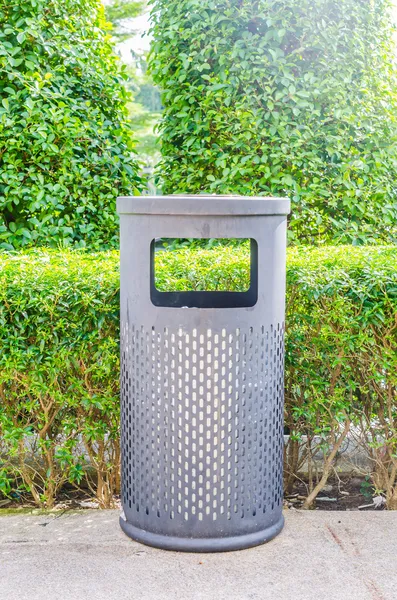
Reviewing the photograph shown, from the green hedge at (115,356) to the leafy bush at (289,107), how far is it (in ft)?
3.71

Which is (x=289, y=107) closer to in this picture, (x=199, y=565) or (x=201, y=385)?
(x=201, y=385)

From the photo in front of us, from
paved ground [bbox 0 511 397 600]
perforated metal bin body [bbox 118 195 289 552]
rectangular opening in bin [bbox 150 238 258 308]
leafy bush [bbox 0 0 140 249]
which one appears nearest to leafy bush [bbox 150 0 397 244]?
leafy bush [bbox 0 0 140 249]

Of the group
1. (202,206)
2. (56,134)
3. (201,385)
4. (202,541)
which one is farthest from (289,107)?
(202,541)

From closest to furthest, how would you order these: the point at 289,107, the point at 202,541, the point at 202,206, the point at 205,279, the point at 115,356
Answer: the point at 202,206, the point at 202,541, the point at 115,356, the point at 205,279, the point at 289,107

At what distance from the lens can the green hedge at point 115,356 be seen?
306cm

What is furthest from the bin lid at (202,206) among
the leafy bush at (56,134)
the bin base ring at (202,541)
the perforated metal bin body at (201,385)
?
the leafy bush at (56,134)

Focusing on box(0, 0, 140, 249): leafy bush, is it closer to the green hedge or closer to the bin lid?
the green hedge

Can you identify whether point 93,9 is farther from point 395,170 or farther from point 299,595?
point 299,595

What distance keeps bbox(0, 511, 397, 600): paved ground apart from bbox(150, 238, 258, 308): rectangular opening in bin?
38.9 inches

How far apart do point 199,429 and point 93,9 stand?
314 centimetres

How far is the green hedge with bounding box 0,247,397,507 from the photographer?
10.1 feet

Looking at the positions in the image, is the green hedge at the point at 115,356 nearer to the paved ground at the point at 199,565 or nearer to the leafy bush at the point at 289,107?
the paved ground at the point at 199,565

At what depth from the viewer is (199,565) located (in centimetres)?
272

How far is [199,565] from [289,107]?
2.78 metres
